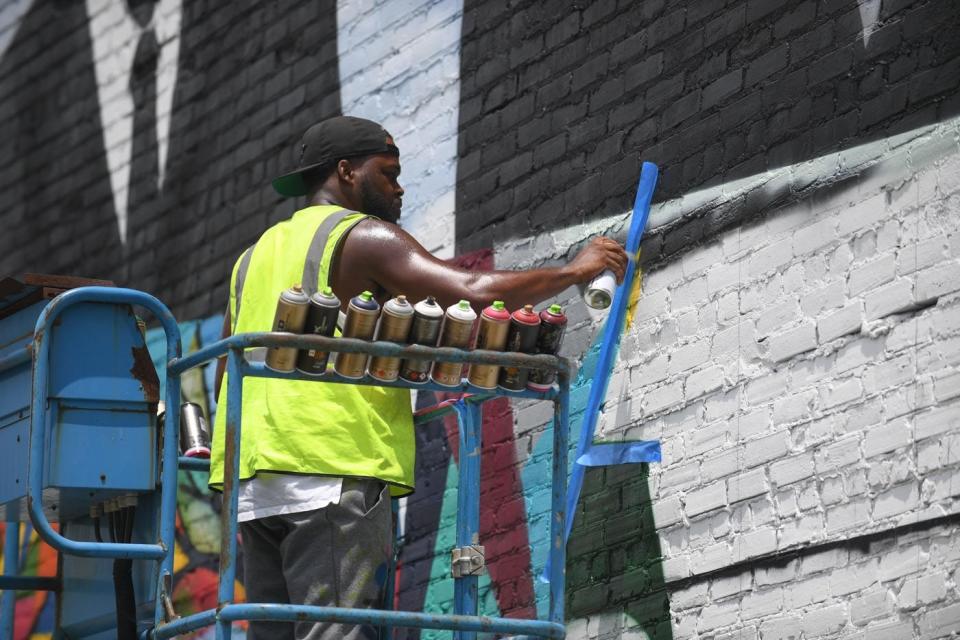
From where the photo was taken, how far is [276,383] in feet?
14.5

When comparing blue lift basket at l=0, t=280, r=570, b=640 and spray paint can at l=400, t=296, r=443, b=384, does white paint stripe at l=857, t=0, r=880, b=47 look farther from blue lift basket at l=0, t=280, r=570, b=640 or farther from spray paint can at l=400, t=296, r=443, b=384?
spray paint can at l=400, t=296, r=443, b=384

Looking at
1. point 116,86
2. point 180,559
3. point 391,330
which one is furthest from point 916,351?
point 116,86

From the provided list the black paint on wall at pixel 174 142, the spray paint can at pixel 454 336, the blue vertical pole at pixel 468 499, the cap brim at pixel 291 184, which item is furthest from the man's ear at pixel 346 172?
the black paint on wall at pixel 174 142

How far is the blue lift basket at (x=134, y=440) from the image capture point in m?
3.96

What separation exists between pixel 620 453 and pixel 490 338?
151 centimetres

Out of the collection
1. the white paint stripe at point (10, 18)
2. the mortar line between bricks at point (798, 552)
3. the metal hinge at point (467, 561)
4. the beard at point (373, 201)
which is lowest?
the metal hinge at point (467, 561)

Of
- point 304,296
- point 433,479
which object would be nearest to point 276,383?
point 304,296

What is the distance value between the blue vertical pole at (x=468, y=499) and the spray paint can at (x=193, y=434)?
106 centimetres

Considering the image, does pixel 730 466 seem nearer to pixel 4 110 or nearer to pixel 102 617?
pixel 102 617

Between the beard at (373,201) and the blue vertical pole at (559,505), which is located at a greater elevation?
the beard at (373,201)

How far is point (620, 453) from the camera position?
553 centimetres

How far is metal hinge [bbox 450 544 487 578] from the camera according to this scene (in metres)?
4.27

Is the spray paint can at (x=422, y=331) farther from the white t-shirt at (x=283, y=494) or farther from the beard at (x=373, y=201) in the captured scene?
the beard at (x=373, y=201)

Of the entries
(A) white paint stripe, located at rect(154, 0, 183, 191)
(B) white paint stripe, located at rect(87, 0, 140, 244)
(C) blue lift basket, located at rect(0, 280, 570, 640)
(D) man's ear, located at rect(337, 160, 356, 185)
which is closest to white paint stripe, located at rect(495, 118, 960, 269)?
(D) man's ear, located at rect(337, 160, 356, 185)
